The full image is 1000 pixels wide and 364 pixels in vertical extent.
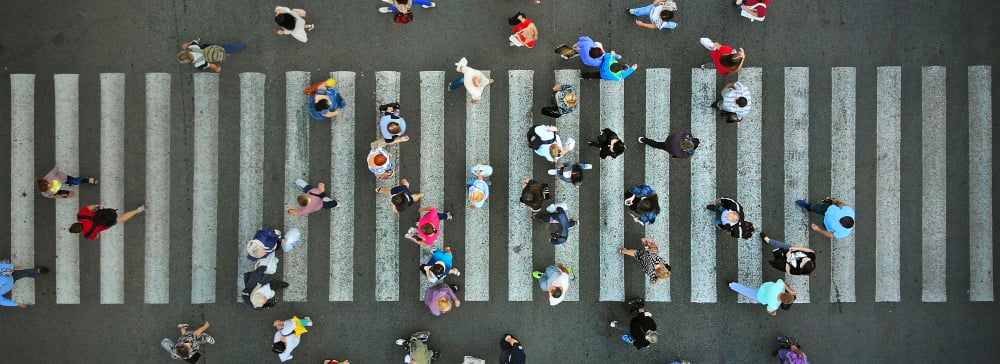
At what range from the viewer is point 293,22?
7879 mm

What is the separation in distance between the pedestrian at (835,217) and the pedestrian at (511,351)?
5.21 m

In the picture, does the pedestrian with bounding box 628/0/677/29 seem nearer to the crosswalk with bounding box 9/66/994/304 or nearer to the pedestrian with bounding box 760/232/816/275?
the crosswalk with bounding box 9/66/994/304

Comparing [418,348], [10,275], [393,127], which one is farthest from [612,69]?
[10,275]

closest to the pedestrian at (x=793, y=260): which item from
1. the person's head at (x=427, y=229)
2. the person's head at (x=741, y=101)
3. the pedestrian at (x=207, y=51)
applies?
the person's head at (x=741, y=101)

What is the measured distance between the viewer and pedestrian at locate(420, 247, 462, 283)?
25.5ft

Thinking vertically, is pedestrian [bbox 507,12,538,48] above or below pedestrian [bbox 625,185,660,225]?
above

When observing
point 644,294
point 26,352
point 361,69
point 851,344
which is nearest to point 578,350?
point 644,294

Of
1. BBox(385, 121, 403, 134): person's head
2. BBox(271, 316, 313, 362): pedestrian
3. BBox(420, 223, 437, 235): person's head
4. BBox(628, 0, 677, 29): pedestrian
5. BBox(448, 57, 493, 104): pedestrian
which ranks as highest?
BBox(628, 0, 677, 29): pedestrian

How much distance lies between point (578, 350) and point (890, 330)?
535 centimetres

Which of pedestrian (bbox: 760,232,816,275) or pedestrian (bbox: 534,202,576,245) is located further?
pedestrian (bbox: 534,202,576,245)

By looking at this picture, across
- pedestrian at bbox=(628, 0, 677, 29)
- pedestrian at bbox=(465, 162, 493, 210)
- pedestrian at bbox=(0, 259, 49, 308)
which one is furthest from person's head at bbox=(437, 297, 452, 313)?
pedestrian at bbox=(0, 259, 49, 308)

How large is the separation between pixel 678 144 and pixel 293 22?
6117 millimetres

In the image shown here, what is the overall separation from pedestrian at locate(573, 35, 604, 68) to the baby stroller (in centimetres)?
512

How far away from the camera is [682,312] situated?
29.0ft
